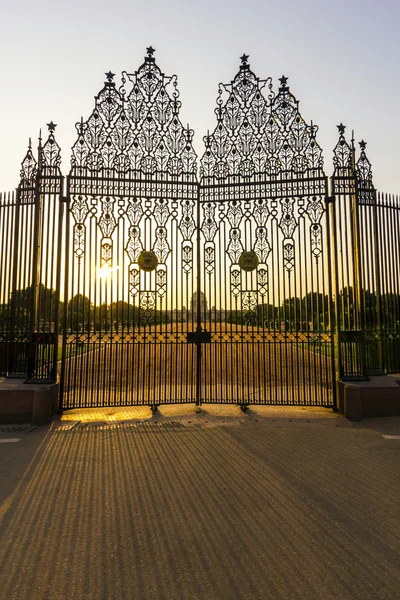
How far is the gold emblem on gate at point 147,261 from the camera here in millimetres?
6898

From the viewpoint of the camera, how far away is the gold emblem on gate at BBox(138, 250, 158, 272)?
22.6 ft

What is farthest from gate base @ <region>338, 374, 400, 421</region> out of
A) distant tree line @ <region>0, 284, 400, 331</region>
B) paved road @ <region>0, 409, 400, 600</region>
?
distant tree line @ <region>0, 284, 400, 331</region>

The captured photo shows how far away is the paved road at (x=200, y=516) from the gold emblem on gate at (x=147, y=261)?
3.05 meters

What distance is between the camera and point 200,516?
317cm

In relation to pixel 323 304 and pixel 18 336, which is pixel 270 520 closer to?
pixel 323 304

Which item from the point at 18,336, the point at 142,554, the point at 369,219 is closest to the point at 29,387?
the point at 18,336

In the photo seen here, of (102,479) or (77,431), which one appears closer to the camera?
(102,479)

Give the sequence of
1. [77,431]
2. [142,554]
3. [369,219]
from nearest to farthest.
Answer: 1. [142,554]
2. [77,431]
3. [369,219]

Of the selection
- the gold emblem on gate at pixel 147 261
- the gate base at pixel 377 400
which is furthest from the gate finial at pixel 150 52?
the gate base at pixel 377 400

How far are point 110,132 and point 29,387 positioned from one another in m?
4.99

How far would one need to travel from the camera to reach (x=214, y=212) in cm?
712

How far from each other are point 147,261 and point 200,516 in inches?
184

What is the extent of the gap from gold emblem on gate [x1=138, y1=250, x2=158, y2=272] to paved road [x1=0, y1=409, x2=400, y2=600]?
305 cm

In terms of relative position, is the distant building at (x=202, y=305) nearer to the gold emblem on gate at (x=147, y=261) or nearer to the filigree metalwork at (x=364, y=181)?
the gold emblem on gate at (x=147, y=261)
